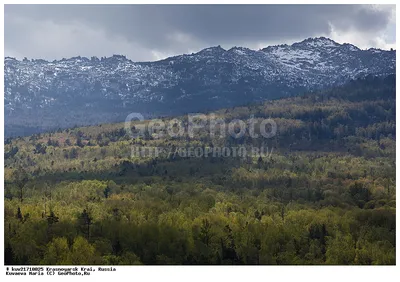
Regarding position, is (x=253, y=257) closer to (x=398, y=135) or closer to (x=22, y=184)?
(x=398, y=135)

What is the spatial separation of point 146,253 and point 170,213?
33.6 m

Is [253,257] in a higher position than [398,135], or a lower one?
lower

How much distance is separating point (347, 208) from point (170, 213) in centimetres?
5303

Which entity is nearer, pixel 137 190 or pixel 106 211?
pixel 106 211

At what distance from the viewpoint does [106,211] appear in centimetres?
13675

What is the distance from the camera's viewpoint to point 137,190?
582 ft

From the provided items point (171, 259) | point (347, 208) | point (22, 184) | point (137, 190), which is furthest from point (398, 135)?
point (22, 184)

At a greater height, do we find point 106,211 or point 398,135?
point 398,135

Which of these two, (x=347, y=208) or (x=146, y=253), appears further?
(x=347, y=208)
